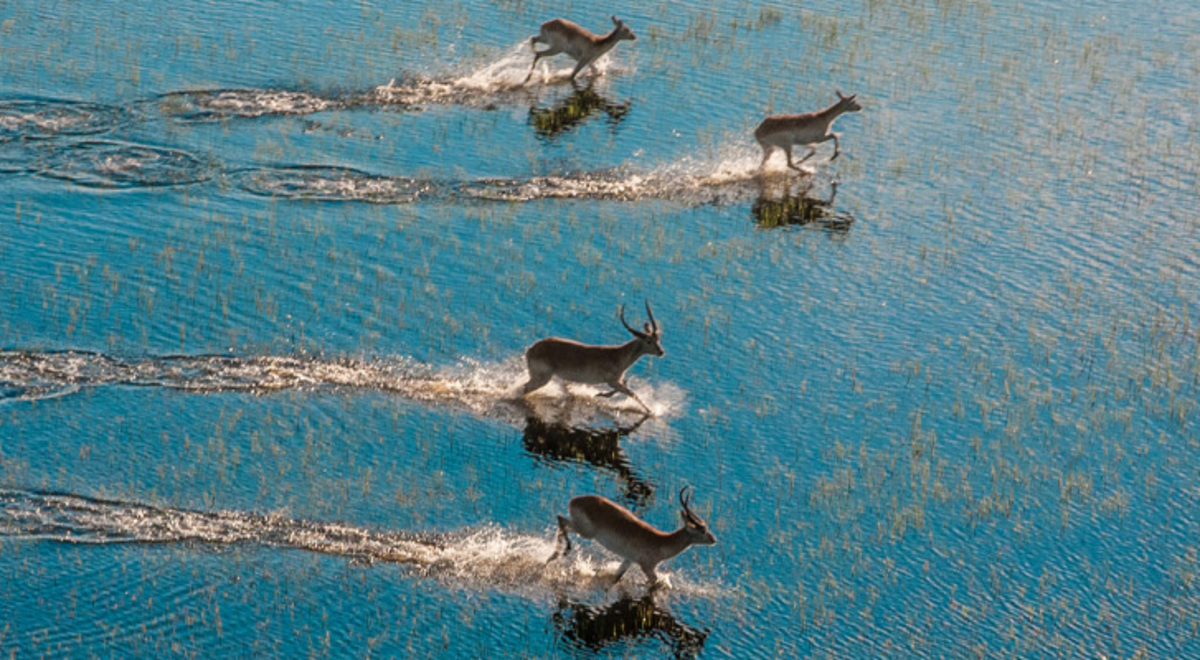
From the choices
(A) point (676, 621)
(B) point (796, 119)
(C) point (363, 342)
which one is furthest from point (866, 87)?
(A) point (676, 621)

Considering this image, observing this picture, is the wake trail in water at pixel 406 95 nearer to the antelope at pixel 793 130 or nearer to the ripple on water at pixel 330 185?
the ripple on water at pixel 330 185

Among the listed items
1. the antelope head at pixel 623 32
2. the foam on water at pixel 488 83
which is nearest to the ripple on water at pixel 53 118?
the foam on water at pixel 488 83

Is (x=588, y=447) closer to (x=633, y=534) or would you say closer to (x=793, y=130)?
(x=633, y=534)

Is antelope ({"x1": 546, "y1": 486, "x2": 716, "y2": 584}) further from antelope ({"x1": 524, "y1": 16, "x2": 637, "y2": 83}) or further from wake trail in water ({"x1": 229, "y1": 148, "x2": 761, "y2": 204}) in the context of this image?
antelope ({"x1": 524, "y1": 16, "x2": 637, "y2": 83})

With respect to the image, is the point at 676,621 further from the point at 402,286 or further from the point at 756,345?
the point at 402,286

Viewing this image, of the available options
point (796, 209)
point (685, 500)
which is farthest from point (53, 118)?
point (685, 500)
